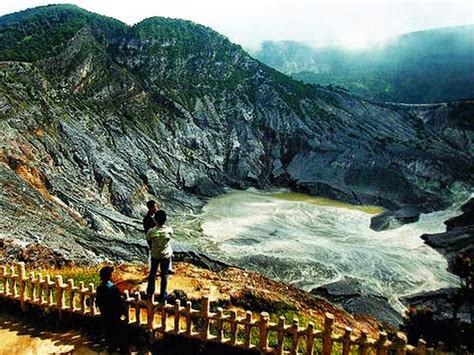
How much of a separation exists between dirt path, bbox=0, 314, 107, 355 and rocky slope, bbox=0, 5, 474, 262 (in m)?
14.5

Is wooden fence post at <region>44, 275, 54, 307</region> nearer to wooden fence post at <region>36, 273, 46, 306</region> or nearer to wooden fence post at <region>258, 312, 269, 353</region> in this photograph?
wooden fence post at <region>36, 273, 46, 306</region>

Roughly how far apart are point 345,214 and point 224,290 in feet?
130

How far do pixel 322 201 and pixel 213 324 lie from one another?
49.4 m

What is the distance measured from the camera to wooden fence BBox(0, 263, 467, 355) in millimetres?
9336

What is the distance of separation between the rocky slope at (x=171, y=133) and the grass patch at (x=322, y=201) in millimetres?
1290

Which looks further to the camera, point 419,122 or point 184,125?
point 419,122

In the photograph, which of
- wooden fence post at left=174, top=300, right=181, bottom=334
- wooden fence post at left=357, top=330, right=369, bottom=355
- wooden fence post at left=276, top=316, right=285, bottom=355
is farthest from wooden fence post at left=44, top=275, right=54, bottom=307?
wooden fence post at left=357, top=330, right=369, bottom=355

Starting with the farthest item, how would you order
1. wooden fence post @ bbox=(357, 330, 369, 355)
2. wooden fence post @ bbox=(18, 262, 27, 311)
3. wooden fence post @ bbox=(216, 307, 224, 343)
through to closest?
wooden fence post @ bbox=(18, 262, 27, 311)
wooden fence post @ bbox=(216, 307, 224, 343)
wooden fence post @ bbox=(357, 330, 369, 355)

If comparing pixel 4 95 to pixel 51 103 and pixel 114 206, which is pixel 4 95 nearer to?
pixel 51 103

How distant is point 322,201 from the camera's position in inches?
2347

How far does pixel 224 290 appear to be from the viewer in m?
15.3


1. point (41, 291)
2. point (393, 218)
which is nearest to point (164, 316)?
point (41, 291)

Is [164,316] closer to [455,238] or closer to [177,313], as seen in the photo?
[177,313]

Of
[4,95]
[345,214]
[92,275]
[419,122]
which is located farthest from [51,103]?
[419,122]
